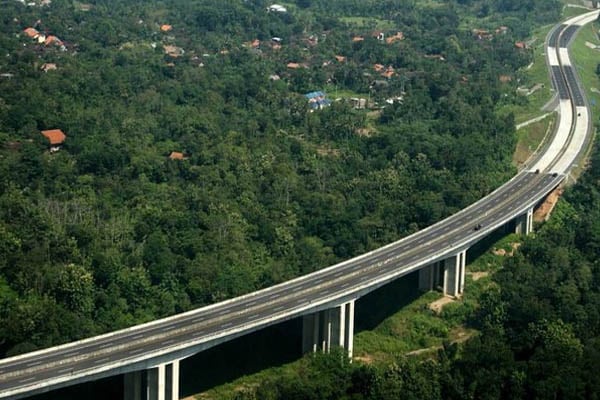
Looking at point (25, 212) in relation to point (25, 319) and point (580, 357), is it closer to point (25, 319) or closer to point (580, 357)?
point (25, 319)

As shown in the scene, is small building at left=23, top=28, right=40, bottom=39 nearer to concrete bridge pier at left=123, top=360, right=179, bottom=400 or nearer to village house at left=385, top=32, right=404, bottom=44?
village house at left=385, top=32, right=404, bottom=44

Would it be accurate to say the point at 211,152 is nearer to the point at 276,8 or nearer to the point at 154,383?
the point at 154,383

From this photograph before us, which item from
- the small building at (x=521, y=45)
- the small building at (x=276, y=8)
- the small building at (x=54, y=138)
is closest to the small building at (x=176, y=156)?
the small building at (x=54, y=138)

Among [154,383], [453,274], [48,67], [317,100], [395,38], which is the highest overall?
[48,67]

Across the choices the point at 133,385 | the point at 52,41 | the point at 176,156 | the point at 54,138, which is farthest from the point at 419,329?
the point at 52,41

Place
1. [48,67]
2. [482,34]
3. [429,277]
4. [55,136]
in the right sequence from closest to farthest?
[429,277] → [55,136] → [48,67] → [482,34]

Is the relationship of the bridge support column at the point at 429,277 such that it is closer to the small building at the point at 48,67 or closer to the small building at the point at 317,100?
the small building at the point at 317,100

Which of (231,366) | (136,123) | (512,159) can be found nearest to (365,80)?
(512,159)
